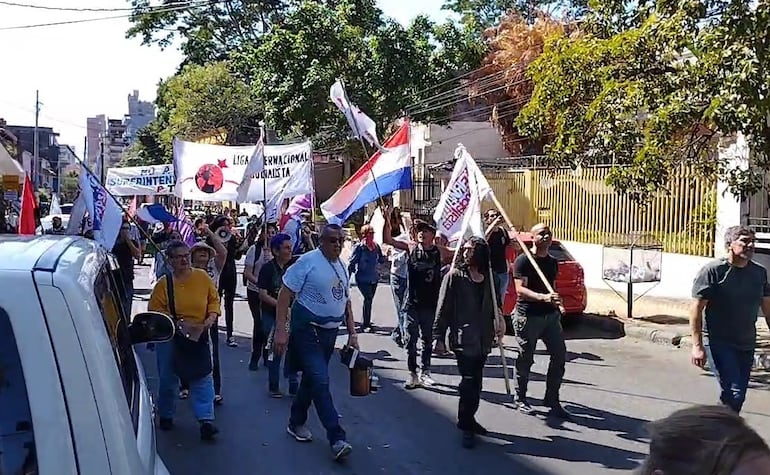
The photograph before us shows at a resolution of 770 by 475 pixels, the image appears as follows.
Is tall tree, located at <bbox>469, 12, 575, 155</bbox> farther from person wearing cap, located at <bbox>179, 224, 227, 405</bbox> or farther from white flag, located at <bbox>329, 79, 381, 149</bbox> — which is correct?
person wearing cap, located at <bbox>179, 224, 227, 405</bbox>

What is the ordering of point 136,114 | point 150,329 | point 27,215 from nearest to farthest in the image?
1. point 150,329
2. point 27,215
3. point 136,114

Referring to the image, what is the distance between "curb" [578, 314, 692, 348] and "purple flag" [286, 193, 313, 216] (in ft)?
16.6

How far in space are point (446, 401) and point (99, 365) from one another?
6.66 m

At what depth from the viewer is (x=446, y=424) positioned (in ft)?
25.9

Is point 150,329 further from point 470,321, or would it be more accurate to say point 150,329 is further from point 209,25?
point 209,25

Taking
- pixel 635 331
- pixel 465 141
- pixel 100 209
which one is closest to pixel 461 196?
pixel 100 209

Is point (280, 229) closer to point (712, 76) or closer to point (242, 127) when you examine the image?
point (712, 76)

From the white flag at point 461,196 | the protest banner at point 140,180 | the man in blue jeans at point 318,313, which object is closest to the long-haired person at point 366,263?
the white flag at point 461,196

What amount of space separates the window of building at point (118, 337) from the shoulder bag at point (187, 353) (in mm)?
3877

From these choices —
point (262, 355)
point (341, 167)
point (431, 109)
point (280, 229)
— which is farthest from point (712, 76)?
point (341, 167)

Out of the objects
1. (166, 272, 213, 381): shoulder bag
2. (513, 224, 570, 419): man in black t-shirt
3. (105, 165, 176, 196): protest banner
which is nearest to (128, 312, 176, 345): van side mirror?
(166, 272, 213, 381): shoulder bag

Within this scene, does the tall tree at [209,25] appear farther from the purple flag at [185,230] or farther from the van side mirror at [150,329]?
the van side mirror at [150,329]

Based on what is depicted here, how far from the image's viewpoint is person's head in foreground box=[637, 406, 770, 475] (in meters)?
1.88

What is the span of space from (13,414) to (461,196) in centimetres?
784
